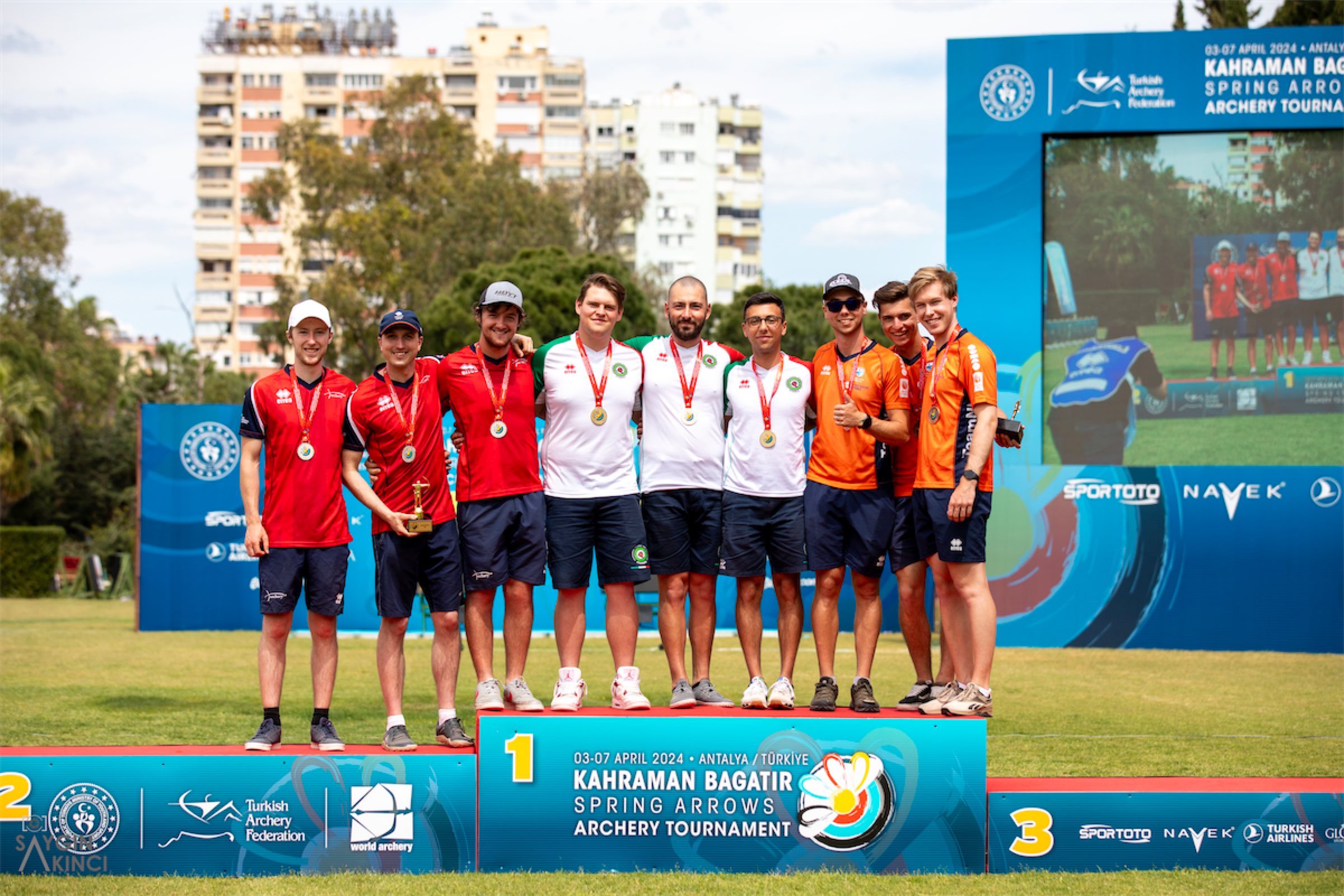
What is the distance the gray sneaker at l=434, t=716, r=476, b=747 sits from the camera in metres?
5.40

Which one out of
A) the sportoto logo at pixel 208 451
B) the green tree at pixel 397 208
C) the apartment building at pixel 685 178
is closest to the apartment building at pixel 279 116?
the apartment building at pixel 685 178

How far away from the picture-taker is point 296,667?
1223 cm

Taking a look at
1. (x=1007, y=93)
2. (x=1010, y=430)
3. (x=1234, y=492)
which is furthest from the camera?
(x=1007, y=93)

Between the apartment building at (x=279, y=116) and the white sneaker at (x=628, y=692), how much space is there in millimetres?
63345

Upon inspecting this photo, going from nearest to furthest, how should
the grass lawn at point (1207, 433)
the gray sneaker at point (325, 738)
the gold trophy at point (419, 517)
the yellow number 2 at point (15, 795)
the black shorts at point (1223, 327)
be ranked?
the yellow number 2 at point (15, 795) < the gray sneaker at point (325, 738) < the gold trophy at point (419, 517) < the black shorts at point (1223, 327) < the grass lawn at point (1207, 433)

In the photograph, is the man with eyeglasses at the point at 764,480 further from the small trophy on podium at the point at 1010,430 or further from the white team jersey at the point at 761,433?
the small trophy on podium at the point at 1010,430

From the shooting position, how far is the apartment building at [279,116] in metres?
66.9

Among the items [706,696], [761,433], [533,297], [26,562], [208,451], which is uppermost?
[533,297]

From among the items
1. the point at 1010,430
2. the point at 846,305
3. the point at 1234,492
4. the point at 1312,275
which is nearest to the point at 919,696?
the point at 1010,430

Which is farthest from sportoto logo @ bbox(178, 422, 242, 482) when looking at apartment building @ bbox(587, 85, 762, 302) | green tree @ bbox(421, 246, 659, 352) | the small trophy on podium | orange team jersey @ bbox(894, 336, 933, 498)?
apartment building @ bbox(587, 85, 762, 302)

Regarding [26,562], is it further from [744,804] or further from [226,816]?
[744,804]

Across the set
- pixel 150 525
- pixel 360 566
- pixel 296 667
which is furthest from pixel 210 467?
pixel 296 667

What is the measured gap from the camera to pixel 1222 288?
516 inches

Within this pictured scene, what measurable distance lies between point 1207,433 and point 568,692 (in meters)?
10.2
